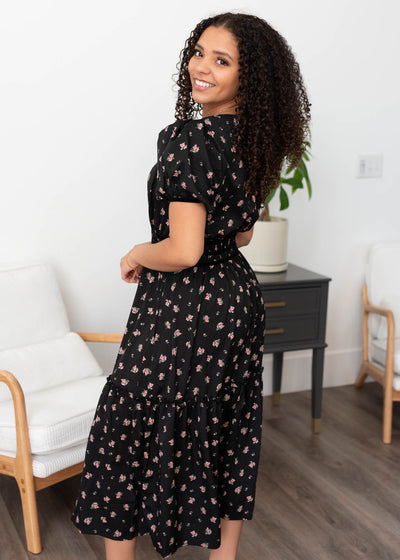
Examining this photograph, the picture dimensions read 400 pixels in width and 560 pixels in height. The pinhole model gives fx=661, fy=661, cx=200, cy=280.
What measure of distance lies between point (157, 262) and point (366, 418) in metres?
2.07

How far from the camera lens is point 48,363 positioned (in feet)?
8.46

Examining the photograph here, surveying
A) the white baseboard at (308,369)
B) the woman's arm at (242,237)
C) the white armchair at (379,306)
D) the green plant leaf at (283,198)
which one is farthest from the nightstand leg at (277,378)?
the woman's arm at (242,237)

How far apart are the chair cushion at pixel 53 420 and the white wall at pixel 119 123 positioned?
676mm

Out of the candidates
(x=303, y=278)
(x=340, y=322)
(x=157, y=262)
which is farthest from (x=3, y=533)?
(x=340, y=322)

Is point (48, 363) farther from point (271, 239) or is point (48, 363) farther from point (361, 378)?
point (361, 378)

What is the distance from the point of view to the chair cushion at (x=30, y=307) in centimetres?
259

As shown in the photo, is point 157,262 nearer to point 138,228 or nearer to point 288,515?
point 288,515

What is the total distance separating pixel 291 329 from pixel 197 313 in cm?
147

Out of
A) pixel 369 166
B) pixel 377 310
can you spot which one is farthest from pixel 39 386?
pixel 369 166

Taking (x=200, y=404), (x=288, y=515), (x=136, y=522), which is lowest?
(x=288, y=515)

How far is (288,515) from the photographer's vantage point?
7.89ft

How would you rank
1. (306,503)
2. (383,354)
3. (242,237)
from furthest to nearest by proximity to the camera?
(383,354) < (306,503) < (242,237)

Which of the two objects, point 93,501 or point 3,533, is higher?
point 93,501

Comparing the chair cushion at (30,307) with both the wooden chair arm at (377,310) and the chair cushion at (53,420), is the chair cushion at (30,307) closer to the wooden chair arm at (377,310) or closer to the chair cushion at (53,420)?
the chair cushion at (53,420)
